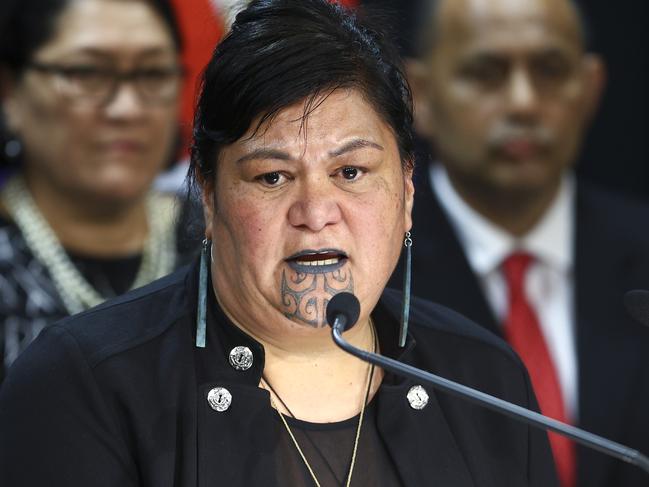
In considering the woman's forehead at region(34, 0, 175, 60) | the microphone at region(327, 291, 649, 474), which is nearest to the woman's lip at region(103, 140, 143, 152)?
the woman's forehead at region(34, 0, 175, 60)

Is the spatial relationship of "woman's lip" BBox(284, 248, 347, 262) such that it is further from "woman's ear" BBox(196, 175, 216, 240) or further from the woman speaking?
"woman's ear" BBox(196, 175, 216, 240)

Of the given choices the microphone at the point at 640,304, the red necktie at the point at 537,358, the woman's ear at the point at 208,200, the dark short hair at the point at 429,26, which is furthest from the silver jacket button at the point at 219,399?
the dark short hair at the point at 429,26

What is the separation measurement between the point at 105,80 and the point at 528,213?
3.84 feet

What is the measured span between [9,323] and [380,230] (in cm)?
129

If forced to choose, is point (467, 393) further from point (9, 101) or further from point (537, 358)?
point (9, 101)

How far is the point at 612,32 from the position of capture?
13.5 feet

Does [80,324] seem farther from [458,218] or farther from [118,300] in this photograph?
[458,218]

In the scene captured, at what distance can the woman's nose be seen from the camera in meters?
1.92

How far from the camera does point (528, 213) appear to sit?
3594mm

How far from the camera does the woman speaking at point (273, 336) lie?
1.92 metres

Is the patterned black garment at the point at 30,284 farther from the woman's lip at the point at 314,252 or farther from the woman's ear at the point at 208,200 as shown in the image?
the woman's lip at the point at 314,252

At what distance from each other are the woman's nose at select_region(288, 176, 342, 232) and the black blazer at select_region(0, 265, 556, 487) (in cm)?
22

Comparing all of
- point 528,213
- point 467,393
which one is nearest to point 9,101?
point 528,213

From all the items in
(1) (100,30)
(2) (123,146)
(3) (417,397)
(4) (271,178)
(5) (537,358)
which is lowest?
(5) (537,358)
